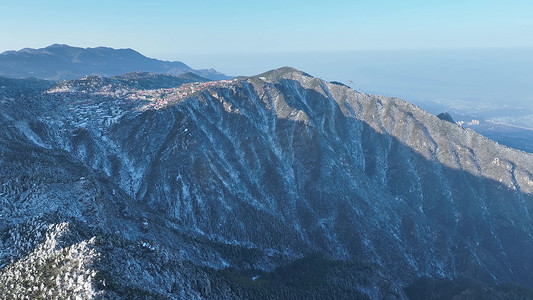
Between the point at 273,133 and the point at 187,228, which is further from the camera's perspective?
the point at 273,133

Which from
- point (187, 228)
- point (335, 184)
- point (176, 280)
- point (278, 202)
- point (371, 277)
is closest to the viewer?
point (176, 280)

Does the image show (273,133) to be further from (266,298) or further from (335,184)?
(266,298)

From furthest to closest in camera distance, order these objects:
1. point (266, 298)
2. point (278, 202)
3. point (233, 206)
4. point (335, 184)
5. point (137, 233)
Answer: point (335, 184) < point (278, 202) < point (233, 206) < point (137, 233) < point (266, 298)

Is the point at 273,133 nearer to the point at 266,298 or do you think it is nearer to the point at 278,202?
the point at 278,202

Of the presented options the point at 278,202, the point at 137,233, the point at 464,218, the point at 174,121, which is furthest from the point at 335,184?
the point at 137,233

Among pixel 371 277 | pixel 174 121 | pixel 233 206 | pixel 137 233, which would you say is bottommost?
pixel 371 277

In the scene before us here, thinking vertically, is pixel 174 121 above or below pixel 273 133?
above
